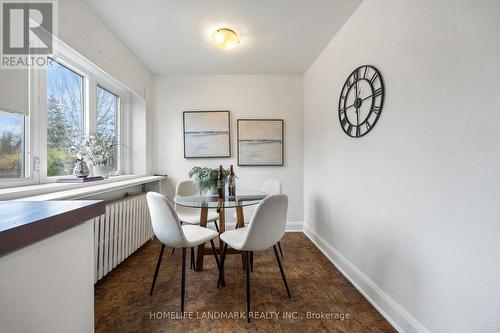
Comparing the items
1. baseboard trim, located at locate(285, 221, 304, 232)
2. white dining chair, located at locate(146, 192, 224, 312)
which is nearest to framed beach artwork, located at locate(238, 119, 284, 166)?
baseboard trim, located at locate(285, 221, 304, 232)

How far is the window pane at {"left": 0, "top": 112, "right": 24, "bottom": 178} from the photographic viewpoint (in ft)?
4.41

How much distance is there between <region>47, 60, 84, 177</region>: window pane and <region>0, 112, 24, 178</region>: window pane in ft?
0.83

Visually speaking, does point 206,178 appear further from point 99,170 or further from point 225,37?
point 225,37

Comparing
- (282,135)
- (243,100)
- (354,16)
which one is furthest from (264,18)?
(282,135)

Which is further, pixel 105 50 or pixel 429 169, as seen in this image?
pixel 105 50

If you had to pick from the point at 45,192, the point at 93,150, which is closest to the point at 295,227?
the point at 93,150

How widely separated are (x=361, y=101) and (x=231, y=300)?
199 centimetres

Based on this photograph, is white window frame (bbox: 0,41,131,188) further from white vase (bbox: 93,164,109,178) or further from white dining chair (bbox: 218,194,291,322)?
white dining chair (bbox: 218,194,291,322)

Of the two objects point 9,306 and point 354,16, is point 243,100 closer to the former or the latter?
point 354,16

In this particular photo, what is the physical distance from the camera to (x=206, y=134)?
3.27 metres

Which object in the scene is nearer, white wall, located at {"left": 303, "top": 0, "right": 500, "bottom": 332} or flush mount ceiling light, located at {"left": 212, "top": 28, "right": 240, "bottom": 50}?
white wall, located at {"left": 303, "top": 0, "right": 500, "bottom": 332}
